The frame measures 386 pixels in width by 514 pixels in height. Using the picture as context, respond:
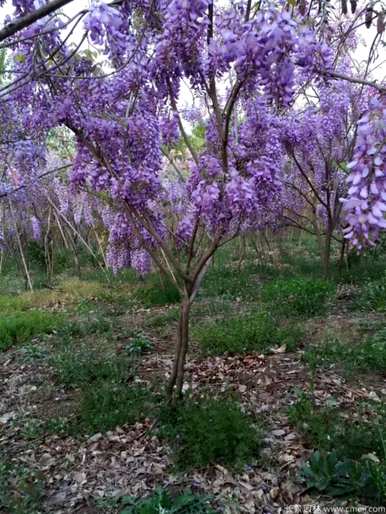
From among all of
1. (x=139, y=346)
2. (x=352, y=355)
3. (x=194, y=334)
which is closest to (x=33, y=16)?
(x=352, y=355)

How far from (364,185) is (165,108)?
1903mm

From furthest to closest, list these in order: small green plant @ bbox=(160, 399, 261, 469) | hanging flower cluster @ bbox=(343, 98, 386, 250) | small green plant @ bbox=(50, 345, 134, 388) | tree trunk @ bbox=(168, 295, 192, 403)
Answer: small green plant @ bbox=(50, 345, 134, 388) < tree trunk @ bbox=(168, 295, 192, 403) < small green plant @ bbox=(160, 399, 261, 469) < hanging flower cluster @ bbox=(343, 98, 386, 250)

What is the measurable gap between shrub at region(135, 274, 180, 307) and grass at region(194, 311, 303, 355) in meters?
1.74

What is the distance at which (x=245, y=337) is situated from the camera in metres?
4.25

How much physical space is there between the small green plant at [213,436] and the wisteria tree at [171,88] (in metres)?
0.34

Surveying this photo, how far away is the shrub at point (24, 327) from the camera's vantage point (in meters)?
5.13

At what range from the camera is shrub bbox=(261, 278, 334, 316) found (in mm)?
5121

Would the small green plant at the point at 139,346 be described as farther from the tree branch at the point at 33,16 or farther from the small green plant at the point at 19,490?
the tree branch at the point at 33,16

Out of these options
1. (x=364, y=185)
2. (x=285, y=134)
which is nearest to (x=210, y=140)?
(x=364, y=185)

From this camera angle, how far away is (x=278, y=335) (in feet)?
14.0

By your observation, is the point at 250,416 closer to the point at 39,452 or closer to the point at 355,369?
the point at 355,369

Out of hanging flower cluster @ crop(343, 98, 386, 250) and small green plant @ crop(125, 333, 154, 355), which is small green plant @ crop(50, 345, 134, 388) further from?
hanging flower cluster @ crop(343, 98, 386, 250)

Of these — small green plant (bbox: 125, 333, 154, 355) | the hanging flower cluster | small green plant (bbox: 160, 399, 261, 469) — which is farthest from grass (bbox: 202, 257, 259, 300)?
the hanging flower cluster

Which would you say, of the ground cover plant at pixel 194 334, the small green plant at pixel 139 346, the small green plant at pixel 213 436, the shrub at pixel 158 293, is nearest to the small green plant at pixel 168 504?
the ground cover plant at pixel 194 334
